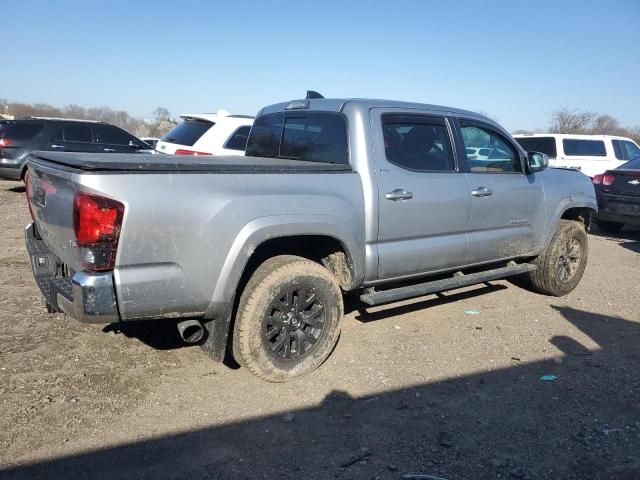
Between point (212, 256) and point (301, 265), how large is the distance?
0.72 metres

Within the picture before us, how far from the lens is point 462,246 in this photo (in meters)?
4.52

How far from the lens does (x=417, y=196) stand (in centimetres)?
409

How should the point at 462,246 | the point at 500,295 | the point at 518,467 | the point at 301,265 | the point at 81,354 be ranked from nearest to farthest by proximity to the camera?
the point at 518,467, the point at 301,265, the point at 81,354, the point at 462,246, the point at 500,295

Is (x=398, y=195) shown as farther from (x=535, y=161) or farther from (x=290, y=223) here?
(x=535, y=161)

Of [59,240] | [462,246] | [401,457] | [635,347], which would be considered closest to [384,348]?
[462,246]

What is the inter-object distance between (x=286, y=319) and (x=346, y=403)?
0.69 metres

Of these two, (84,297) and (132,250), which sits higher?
(132,250)

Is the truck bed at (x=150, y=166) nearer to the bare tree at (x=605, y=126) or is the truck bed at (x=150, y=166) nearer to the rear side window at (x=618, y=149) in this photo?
the rear side window at (x=618, y=149)

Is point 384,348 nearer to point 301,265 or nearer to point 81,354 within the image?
point 301,265

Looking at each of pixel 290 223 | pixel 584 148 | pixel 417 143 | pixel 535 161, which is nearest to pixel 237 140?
pixel 417 143

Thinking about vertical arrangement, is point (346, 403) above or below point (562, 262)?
below

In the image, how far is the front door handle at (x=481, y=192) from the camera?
4551 mm

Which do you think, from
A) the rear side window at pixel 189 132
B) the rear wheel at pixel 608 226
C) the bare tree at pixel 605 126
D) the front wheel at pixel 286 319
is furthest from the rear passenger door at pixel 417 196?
the bare tree at pixel 605 126

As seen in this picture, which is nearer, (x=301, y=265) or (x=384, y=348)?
(x=301, y=265)
